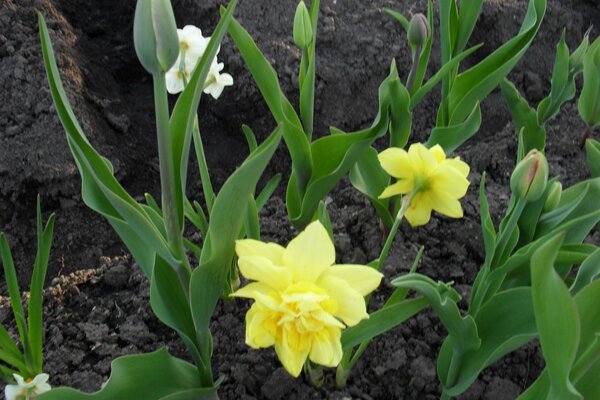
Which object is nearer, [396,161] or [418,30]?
[396,161]

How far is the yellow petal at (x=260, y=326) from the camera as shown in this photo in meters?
0.85

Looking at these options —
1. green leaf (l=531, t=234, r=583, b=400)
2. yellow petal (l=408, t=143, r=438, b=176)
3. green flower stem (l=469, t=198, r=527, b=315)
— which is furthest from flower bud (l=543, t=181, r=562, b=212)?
green leaf (l=531, t=234, r=583, b=400)

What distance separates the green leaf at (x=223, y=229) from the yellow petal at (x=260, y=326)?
16cm

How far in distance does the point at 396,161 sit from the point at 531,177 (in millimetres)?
202

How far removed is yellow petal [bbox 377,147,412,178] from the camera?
1071 mm

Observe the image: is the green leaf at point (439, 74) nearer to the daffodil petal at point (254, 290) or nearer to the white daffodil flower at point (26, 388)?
the daffodil petal at point (254, 290)

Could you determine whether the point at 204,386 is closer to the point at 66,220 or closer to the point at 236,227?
the point at 236,227

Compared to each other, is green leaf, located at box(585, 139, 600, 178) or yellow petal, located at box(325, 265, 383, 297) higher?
yellow petal, located at box(325, 265, 383, 297)

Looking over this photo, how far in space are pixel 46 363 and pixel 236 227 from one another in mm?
622

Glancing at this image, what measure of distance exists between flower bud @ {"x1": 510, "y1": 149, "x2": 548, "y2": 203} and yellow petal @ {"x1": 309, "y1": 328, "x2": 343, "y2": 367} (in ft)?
1.05

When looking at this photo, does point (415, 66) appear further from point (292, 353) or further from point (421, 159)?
point (292, 353)

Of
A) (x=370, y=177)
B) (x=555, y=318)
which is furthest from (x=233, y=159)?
(x=555, y=318)

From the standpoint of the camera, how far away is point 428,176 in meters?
1.07

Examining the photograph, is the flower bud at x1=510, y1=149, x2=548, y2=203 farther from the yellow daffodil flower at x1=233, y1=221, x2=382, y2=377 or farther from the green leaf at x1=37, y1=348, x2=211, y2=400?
the green leaf at x1=37, y1=348, x2=211, y2=400
